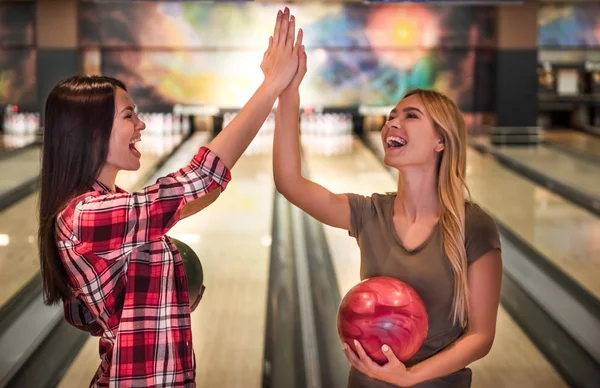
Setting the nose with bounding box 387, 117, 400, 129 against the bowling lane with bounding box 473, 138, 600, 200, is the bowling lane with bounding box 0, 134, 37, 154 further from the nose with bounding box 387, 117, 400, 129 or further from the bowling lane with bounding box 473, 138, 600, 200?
the nose with bounding box 387, 117, 400, 129

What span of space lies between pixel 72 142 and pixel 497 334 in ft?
9.07

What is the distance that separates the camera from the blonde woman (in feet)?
6.05

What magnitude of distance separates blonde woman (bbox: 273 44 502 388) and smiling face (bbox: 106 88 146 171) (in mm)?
384

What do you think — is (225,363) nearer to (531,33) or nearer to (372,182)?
(372,182)

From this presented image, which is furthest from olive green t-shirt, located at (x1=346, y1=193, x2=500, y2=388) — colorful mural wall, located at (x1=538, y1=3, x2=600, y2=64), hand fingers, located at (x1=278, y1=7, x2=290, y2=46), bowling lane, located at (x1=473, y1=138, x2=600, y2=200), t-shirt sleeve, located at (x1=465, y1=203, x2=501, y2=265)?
colorful mural wall, located at (x1=538, y1=3, x2=600, y2=64)

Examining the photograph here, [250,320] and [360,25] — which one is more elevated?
[360,25]

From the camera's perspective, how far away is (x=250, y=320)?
13.2ft

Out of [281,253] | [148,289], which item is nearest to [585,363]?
[281,253]

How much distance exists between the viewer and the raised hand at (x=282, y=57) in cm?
183

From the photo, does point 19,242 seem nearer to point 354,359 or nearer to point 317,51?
point 354,359

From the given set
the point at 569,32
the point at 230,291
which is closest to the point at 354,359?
the point at 230,291

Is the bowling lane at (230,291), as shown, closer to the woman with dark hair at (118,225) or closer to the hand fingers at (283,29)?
the woman with dark hair at (118,225)

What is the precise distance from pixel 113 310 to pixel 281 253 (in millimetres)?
3427

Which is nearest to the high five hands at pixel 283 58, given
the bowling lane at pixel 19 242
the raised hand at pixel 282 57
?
the raised hand at pixel 282 57
